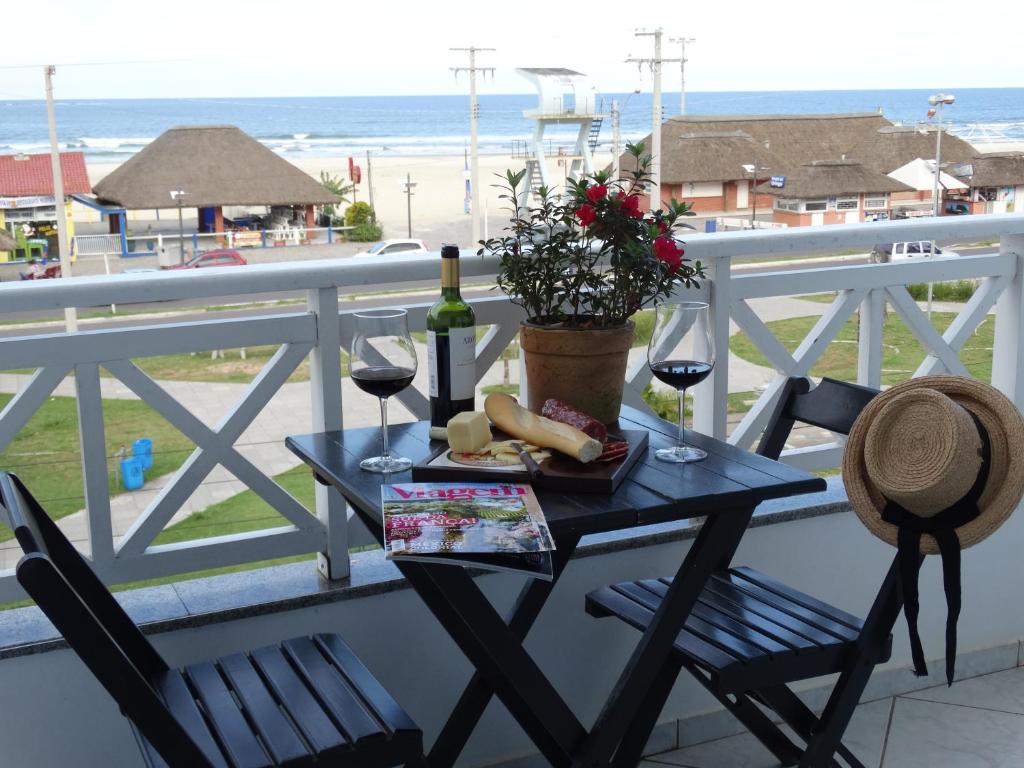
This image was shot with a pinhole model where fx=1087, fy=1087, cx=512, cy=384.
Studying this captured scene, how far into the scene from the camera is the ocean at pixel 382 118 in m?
50.4

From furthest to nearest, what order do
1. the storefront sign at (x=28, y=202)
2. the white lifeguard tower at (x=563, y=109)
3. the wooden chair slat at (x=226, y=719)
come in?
the white lifeguard tower at (x=563, y=109) → the storefront sign at (x=28, y=202) → the wooden chair slat at (x=226, y=719)

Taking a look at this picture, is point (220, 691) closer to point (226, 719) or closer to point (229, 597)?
point (226, 719)

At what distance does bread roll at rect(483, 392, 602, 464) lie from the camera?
163 centimetres

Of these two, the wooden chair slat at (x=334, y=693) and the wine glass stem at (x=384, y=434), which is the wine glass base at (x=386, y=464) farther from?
the wooden chair slat at (x=334, y=693)

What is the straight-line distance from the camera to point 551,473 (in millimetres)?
1586

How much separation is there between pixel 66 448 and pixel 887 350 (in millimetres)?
11259

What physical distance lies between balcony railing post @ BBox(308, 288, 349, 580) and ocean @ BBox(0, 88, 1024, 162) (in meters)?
39.2

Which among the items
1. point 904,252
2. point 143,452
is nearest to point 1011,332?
point 904,252

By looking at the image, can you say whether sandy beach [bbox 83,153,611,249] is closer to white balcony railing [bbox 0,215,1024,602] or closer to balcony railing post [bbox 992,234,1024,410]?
balcony railing post [bbox 992,234,1024,410]

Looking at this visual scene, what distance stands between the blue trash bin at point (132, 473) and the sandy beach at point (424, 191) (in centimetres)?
2534

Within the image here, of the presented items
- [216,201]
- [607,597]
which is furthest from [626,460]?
[216,201]

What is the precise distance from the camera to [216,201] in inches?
1267

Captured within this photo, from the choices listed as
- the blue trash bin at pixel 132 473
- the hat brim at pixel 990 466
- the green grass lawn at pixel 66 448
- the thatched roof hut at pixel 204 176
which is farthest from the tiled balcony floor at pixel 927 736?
the thatched roof hut at pixel 204 176

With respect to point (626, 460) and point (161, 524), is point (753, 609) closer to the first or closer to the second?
point (626, 460)
